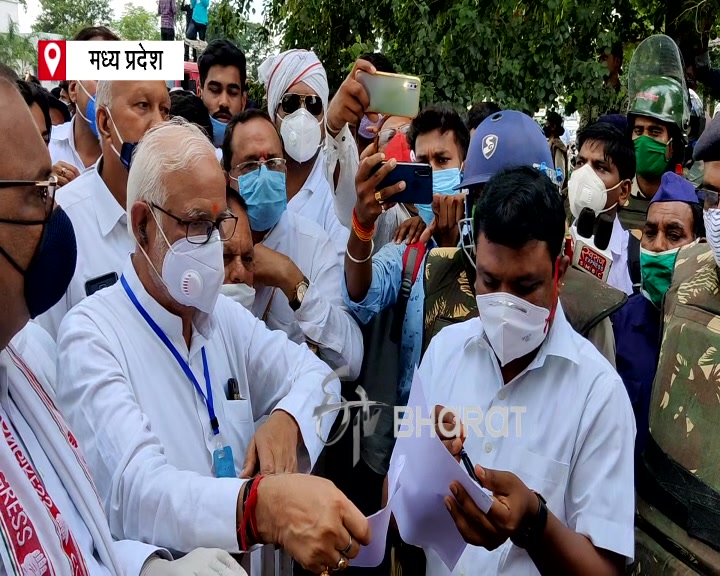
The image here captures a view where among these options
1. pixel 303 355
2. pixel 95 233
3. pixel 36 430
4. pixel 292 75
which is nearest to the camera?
pixel 36 430

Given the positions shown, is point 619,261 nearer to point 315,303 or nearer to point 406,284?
point 406,284

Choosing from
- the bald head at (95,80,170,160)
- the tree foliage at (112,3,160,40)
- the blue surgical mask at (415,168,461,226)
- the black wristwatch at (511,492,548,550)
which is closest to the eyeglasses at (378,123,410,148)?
the blue surgical mask at (415,168,461,226)

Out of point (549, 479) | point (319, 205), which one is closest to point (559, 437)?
point (549, 479)

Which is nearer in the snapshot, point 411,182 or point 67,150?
point 411,182

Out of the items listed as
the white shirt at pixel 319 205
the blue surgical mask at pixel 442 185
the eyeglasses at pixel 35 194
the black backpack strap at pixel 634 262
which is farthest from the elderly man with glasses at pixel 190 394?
the black backpack strap at pixel 634 262

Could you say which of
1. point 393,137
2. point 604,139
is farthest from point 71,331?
point 604,139

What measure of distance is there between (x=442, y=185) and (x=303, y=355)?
1388 mm

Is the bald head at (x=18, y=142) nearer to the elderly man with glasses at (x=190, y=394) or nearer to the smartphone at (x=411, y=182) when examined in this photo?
the elderly man with glasses at (x=190, y=394)

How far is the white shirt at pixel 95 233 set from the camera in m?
2.85

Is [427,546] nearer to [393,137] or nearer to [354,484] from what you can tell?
[354,484]

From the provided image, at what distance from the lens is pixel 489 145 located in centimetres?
303

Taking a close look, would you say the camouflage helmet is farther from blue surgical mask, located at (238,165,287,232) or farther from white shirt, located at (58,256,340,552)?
white shirt, located at (58,256,340,552)

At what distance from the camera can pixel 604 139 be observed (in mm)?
4691

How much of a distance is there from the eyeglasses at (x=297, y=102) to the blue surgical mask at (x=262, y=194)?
65cm
